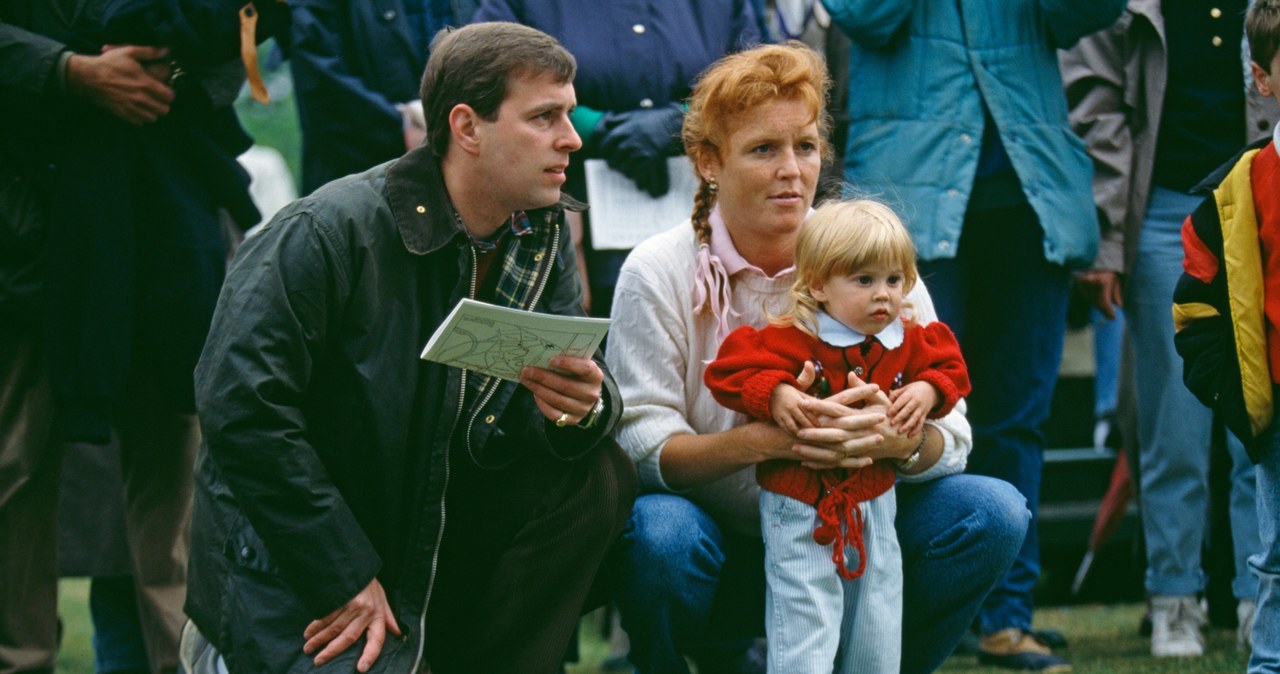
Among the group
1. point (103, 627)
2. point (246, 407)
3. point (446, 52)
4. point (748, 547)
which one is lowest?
point (103, 627)

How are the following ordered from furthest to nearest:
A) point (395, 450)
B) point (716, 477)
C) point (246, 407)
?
point (716, 477), point (395, 450), point (246, 407)

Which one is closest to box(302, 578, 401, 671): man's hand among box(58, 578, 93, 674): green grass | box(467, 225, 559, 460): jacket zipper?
box(467, 225, 559, 460): jacket zipper

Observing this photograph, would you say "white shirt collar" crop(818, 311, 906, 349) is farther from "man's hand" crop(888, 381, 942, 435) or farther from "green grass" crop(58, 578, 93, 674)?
"green grass" crop(58, 578, 93, 674)

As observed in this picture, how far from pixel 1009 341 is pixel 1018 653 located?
853mm

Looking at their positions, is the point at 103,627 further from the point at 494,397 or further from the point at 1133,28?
the point at 1133,28

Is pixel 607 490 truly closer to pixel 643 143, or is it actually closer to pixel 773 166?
pixel 773 166

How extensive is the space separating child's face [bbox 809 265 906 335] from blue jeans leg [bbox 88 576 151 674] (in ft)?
7.61

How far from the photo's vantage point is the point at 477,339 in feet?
9.30

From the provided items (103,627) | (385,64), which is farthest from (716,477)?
(103,627)

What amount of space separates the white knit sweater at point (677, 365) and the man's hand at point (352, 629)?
28.8 inches

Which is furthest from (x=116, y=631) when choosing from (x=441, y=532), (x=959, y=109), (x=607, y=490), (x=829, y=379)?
Answer: (x=959, y=109)

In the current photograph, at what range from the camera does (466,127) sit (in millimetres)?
3129

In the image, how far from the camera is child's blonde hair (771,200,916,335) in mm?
3113

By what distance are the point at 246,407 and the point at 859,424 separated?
1174mm
